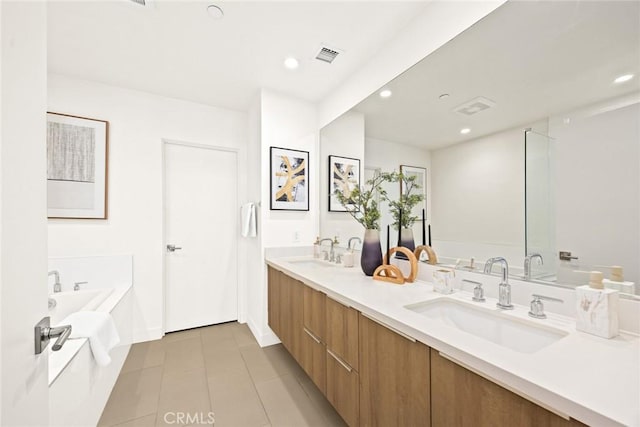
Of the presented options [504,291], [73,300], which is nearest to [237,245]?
[73,300]

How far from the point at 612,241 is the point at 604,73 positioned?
0.62 m

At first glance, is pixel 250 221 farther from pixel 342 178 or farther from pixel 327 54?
pixel 327 54

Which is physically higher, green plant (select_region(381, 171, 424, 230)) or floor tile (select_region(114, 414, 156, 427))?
green plant (select_region(381, 171, 424, 230))

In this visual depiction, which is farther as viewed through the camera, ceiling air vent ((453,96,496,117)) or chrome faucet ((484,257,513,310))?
ceiling air vent ((453,96,496,117))

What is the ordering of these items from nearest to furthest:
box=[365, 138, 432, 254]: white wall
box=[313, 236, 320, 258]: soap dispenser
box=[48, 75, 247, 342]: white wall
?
box=[365, 138, 432, 254]: white wall, box=[48, 75, 247, 342]: white wall, box=[313, 236, 320, 258]: soap dispenser

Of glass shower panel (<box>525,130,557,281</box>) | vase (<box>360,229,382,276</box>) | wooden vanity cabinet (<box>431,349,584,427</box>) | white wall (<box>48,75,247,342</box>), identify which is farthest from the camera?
white wall (<box>48,75,247,342</box>)

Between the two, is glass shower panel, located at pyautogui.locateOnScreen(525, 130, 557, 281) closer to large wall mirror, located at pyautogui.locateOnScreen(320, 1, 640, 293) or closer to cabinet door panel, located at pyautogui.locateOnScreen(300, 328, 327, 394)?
large wall mirror, located at pyautogui.locateOnScreen(320, 1, 640, 293)

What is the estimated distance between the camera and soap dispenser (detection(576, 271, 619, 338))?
2.66 feet

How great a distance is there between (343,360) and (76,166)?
284 cm

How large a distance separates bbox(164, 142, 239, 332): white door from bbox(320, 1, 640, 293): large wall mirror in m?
2.26

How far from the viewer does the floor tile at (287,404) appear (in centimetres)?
154

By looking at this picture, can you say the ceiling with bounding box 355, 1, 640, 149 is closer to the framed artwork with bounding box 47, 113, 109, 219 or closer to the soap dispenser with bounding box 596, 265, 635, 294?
the soap dispenser with bounding box 596, 265, 635, 294

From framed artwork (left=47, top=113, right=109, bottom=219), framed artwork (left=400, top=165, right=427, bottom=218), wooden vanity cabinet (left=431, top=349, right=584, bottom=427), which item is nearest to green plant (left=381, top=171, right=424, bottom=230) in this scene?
framed artwork (left=400, top=165, right=427, bottom=218)

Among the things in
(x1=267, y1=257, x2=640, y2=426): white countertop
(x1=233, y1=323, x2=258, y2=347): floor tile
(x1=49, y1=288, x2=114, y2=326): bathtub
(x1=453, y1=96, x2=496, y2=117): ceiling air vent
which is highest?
(x1=453, y1=96, x2=496, y2=117): ceiling air vent
